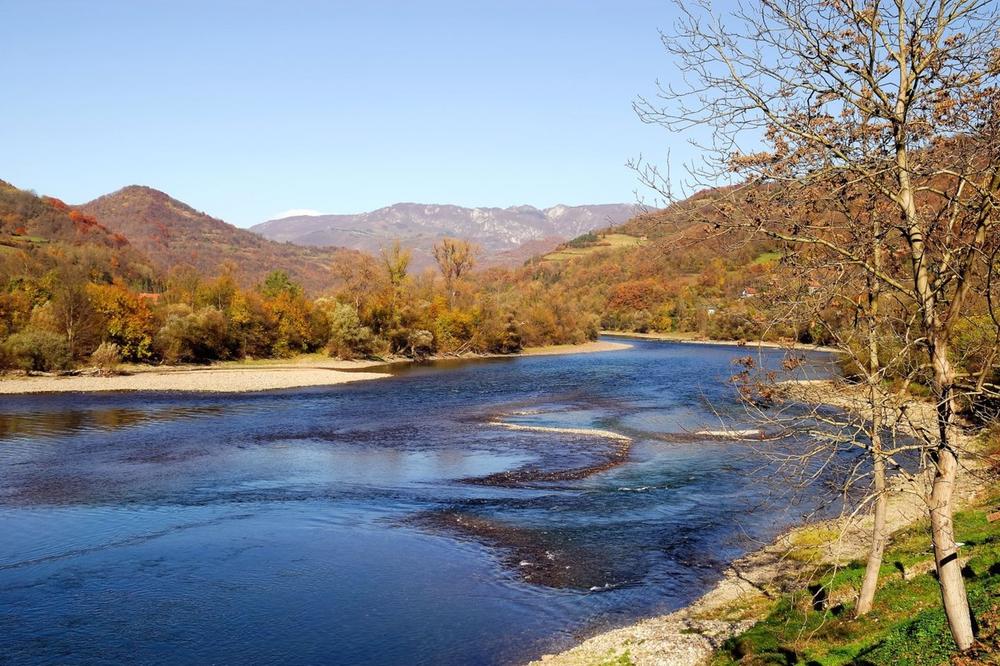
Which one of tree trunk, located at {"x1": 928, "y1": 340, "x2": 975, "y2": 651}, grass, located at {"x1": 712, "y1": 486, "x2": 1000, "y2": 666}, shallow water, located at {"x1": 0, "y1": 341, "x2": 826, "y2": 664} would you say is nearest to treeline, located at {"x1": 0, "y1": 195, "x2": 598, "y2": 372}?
shallow water, located at {"x1": 0, "y1": 341, "x2": 826, "y2": 664}

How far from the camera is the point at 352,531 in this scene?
75.6ft

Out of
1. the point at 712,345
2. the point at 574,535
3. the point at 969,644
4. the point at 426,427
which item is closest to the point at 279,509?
the point at 574,535

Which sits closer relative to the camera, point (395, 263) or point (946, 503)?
point (946, 503)

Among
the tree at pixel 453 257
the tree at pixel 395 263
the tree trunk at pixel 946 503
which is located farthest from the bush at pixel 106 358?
the tree trunk at pixel 946 503

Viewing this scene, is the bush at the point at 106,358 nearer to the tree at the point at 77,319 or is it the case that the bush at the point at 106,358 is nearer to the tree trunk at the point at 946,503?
the tree at the point at 77,319

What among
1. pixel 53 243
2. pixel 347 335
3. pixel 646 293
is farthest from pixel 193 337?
pixel 646 293

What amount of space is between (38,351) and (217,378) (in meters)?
14.0

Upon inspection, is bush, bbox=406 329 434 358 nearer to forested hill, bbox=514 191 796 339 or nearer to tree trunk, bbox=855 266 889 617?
forested hill, bbox=514 191 796 339

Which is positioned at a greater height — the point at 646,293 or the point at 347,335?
the point at 646,293

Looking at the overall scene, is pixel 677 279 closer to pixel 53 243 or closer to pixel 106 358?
pixel 53 243

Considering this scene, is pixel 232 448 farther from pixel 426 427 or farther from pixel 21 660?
pixel 21 660

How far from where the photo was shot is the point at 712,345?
111500mm

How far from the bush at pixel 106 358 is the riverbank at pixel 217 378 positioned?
27.6 inches

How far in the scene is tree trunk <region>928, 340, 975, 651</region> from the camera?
7.06m
